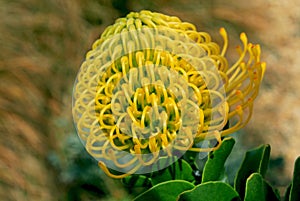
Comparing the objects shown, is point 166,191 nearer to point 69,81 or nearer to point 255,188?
point 255,188

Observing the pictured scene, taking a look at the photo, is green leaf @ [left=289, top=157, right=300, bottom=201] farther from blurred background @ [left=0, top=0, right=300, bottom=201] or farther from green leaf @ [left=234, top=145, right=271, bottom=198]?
blurred background @ [left=0, top=0, right=300, bottom=201]

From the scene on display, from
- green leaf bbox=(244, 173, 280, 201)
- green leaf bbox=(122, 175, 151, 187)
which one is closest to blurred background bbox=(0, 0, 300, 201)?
green leaf bbox=(122, 175, 151, 187)

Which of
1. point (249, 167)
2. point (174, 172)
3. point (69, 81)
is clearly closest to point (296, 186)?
point (249, 167)

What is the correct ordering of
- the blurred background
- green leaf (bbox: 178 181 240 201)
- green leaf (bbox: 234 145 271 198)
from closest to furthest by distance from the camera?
1. green leaf (bbox: 178 181 240 201)
2. green leaf (bbox: 234 145 271 198)
3. the blurred background

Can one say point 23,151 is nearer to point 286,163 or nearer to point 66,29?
point 66,29

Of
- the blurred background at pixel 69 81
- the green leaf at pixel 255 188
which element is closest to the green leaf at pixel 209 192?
the green leaf at pixel 255 188
